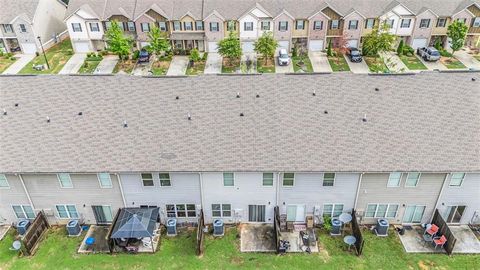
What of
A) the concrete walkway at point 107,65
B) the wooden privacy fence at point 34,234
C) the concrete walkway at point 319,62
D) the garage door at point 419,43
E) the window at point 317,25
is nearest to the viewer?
the wooden privacy fence at point 34,234

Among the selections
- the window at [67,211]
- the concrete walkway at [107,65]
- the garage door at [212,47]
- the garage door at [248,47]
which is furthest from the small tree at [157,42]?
the window at [67,211]

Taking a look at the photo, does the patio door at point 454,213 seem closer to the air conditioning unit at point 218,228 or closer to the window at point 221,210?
the window at point 221,210

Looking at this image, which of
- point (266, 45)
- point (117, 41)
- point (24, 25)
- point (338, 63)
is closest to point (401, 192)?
point (266, 45)

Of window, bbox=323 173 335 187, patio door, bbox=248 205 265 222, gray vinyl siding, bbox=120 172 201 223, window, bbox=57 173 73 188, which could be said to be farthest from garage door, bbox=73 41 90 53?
window, bbox=323 173 335 187

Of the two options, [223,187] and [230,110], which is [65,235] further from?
[230,110]

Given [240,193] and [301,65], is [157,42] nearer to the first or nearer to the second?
[301,65]

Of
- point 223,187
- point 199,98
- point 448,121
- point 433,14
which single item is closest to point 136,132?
point 199,98
